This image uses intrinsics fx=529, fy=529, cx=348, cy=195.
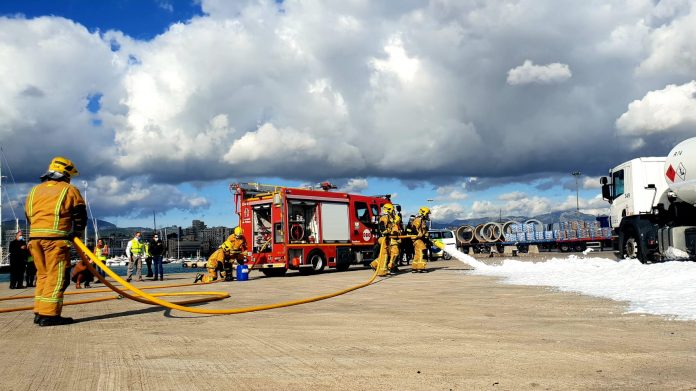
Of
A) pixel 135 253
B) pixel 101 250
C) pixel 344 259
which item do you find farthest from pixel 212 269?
pixel 101 250

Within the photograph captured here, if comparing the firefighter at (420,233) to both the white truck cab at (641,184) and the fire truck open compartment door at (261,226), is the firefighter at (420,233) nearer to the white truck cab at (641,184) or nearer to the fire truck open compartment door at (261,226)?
the fire truck open compartment door at (261,226)

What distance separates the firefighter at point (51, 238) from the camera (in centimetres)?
641

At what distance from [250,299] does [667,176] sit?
35.3 feet

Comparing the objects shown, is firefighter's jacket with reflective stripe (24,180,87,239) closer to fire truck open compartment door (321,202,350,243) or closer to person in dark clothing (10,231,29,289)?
person in dark clothing (10,231,29,289)

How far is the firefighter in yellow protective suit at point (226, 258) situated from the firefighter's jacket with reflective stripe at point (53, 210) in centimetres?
963

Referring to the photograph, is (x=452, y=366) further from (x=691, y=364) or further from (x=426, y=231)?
(x=426, y=231)

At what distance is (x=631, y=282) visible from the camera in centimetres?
959

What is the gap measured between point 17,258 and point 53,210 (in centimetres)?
1145

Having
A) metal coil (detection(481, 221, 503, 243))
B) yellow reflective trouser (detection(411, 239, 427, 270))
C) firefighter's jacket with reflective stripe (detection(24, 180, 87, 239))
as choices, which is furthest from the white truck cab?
metal coil (detection(481, 221, 503, 243))

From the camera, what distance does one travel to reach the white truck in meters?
12.7

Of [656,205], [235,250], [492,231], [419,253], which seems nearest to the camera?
[656,205]

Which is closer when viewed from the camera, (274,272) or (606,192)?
(606,192)

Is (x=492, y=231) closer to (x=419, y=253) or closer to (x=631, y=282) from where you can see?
(x=419, y=253)

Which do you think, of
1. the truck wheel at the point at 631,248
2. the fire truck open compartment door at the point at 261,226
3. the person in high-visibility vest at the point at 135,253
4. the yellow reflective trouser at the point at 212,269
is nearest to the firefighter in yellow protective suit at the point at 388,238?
the fire truck open compartment door at the point at 261,226
